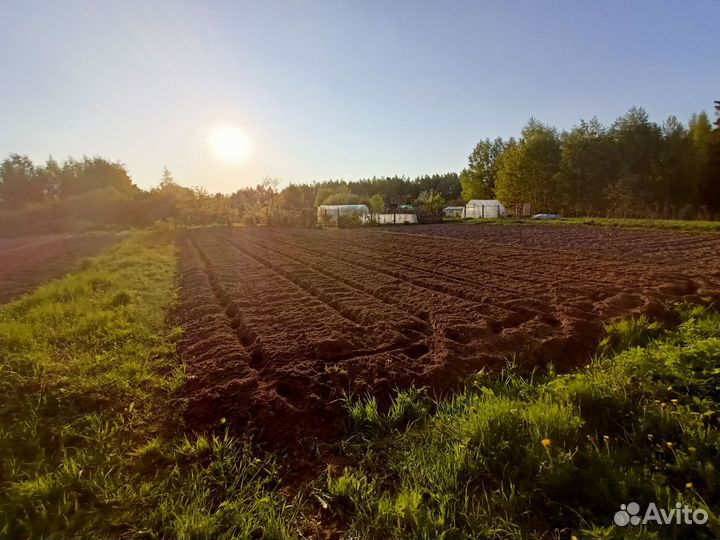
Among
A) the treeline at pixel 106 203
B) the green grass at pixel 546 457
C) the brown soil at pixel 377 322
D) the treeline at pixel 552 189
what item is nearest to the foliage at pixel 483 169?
the treeline at pixel 552 189

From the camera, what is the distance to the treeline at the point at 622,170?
28125mm

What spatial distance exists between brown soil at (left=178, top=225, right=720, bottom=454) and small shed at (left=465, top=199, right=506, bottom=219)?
3221cm

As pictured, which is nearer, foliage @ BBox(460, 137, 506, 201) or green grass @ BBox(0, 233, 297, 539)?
green grass @ BBox(0, 233, 297, 539)

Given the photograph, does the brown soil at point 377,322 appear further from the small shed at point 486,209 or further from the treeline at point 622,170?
the small shed at point 486,209

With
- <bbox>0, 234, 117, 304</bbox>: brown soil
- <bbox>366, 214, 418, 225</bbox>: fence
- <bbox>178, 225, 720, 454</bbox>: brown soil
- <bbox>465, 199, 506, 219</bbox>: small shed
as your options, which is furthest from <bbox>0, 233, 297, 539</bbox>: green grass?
<bbox>465, 199, 506, 219</bbox>: small shed

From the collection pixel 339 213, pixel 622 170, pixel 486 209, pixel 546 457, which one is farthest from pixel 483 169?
pixel 546 457

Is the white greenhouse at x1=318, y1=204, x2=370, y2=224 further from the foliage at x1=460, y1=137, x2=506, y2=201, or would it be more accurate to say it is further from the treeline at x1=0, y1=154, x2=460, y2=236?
the foliage at x1=460, y1=137, x2=506, y2=201

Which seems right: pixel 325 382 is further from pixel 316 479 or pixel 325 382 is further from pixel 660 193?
pixel 660 193

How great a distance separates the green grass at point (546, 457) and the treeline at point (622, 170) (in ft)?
90.8

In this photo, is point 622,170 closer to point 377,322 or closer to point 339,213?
point 339,213

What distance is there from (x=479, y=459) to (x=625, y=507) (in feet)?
2.41

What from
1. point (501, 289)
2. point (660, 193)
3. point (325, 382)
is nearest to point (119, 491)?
point (325, 382)

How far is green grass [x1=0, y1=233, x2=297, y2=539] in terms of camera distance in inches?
73.6

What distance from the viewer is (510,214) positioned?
40.2 m
